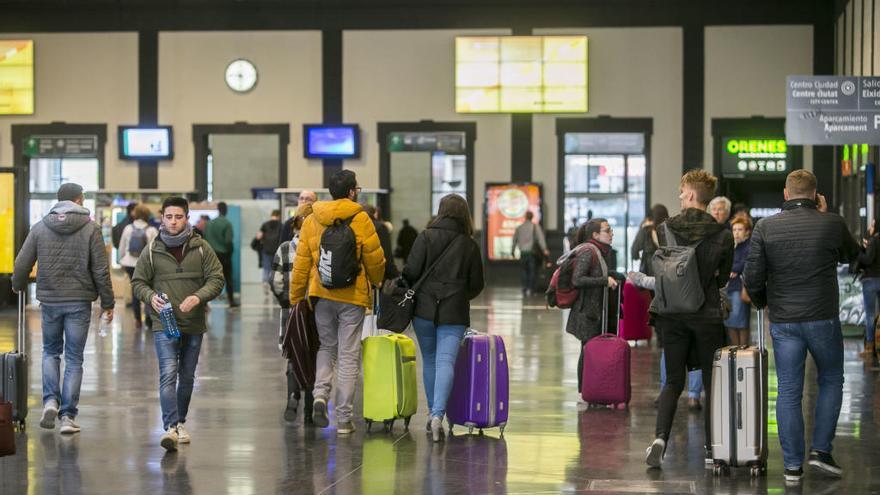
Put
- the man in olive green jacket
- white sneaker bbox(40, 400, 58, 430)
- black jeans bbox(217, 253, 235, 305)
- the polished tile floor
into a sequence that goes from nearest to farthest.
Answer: the polished tile floor → the man in olive green jacket → white sneaker bbox(40, 400, 58, 430) → black jeans bbox(217, 253, 235, 305)

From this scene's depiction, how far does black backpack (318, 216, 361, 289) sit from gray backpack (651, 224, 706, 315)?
227 cm

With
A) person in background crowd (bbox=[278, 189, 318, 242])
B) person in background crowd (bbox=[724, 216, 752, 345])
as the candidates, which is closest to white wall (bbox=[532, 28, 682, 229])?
person in background crowd (bbox=[724, 216, 752, 345])

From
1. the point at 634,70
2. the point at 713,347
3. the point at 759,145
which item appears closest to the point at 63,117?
the point at 634,70

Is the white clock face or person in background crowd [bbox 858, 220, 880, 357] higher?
the white clock face

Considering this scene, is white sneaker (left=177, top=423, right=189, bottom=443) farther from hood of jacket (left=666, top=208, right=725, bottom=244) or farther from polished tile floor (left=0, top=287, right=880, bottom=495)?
hood of jacket (left=666, top=208, right=725, bottom=244)

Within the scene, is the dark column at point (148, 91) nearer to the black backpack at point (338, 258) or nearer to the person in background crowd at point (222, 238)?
the person in background crowd at point (222, 238)

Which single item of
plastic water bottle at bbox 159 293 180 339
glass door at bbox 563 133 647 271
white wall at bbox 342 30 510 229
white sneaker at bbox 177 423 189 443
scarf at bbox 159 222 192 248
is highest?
white wall at bbox 342 30 510 229

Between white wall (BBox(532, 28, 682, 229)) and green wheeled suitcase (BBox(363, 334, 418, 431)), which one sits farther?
white wall (BBox(532, 28, 682, 229))

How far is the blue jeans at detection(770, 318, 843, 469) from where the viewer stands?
8.46 meters

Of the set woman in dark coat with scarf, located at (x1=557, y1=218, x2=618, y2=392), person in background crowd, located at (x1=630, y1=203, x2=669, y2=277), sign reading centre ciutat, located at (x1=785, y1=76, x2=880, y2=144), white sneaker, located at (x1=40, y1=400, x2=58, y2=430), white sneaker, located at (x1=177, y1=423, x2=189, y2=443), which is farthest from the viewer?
sign reading centre ciutat, located at (x1=785, y1=76, x2=880, y2=144)

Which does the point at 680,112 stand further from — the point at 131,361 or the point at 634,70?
the point at 131,361

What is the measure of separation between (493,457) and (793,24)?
83.3 ft

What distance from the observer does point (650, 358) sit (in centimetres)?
1622

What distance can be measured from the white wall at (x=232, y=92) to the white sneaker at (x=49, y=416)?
23.4 m
